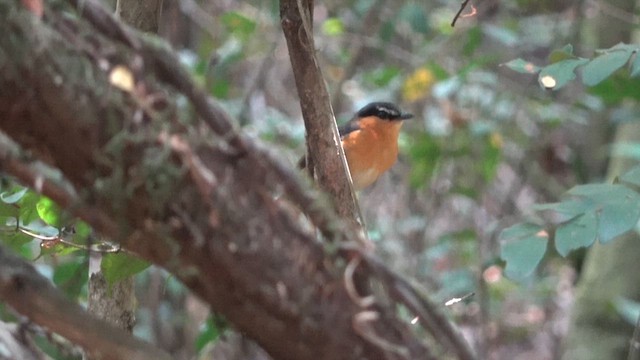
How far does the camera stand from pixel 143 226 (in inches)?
30.8

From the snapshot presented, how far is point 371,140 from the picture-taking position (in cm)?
445

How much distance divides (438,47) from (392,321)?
411 cm

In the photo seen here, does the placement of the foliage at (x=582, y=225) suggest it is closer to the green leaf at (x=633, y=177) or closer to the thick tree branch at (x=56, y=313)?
the green leaf at (x=633, y=177)

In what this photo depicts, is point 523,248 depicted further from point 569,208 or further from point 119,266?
point 119,266

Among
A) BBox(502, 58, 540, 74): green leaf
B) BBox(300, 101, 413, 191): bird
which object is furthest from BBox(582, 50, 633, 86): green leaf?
BBox(300, 101, 413, 191): bird

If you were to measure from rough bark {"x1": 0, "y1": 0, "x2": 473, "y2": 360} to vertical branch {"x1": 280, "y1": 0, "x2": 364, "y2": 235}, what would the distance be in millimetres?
732

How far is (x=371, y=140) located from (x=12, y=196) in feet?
10.0

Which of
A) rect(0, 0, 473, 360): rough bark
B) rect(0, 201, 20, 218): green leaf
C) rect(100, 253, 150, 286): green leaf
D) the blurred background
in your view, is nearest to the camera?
rect(0, 0, 473, 360): rough bark

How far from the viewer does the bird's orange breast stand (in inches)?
173

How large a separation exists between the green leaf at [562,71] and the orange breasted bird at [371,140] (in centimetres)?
268

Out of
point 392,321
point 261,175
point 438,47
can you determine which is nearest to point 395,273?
point 392,321

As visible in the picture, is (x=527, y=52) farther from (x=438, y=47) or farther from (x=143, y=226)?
(x=143, y=226)

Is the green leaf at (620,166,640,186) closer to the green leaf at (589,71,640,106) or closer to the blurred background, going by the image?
the green leaf at (589,71,640,106)

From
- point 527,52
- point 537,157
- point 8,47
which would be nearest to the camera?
point 8,47
